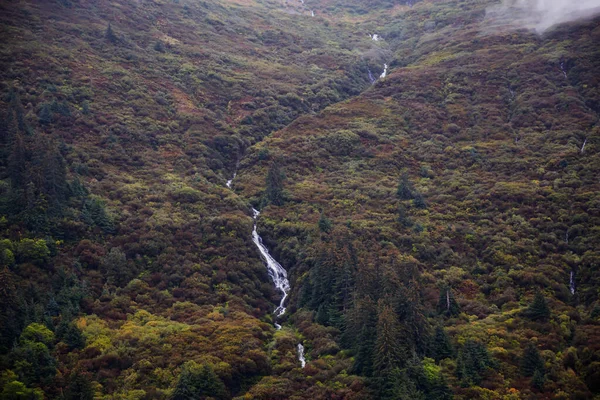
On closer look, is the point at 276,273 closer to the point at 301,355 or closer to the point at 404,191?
the point at 301,355

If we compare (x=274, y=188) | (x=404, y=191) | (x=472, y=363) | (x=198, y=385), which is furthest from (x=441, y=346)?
(x=274, y=188)

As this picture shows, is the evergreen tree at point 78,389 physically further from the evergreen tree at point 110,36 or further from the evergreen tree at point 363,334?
the evergreen tree at point 110,36

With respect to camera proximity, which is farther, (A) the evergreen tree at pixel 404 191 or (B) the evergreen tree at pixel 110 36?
(B) the evergreen tree at pixel 110 36

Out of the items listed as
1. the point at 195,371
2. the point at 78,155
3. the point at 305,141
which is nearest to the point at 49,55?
the point at 78,155

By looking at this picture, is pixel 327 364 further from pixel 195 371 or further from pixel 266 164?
pixel 266 164

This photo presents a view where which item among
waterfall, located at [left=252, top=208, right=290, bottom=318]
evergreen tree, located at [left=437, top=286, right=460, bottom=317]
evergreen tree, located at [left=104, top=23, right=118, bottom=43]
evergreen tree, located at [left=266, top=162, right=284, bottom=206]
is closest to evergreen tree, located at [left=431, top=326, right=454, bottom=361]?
evergreen tree, located at [left=437, top=286, right=460, bottom=317]

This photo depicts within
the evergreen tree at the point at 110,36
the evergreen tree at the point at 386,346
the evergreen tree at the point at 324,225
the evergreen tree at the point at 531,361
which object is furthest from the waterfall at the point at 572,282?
the evergreen tree at the point at 110,36
